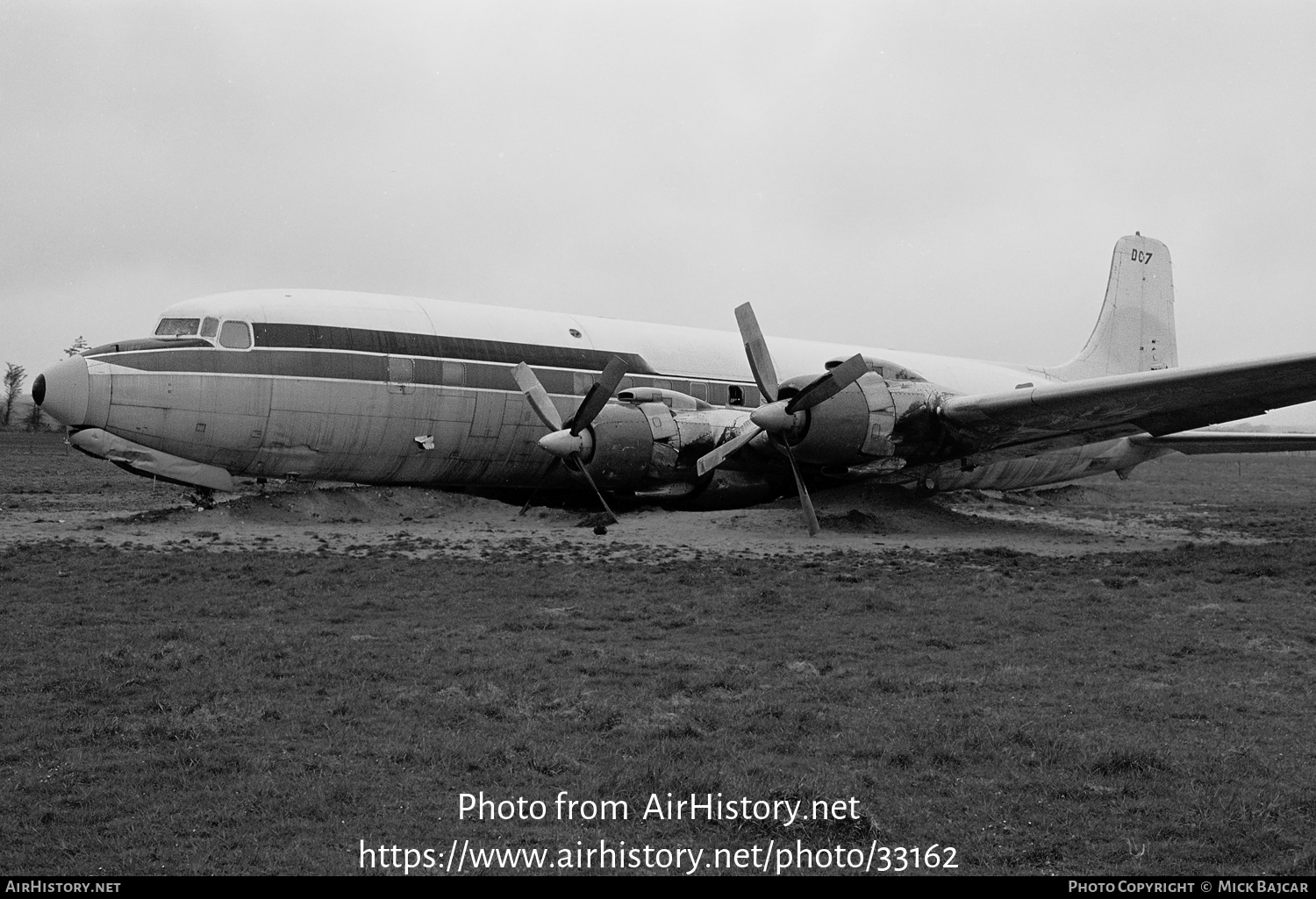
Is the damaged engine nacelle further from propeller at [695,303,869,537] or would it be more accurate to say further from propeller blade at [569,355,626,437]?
propeller blade at [569,355,626,437]

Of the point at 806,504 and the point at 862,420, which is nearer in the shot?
the point at 806,504

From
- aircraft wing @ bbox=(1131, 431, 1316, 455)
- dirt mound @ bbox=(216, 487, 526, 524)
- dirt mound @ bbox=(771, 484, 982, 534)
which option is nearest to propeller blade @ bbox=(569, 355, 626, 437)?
dirt mound @ bbox=(216, 487, 526, 524)

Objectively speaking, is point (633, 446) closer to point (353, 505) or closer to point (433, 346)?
point (433, 346)

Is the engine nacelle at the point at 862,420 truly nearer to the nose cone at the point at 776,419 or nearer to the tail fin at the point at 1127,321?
the nose cone at the point at 776,419

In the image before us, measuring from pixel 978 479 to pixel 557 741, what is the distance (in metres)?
19.5

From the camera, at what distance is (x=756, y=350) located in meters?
18.1

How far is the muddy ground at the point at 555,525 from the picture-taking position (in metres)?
16.6

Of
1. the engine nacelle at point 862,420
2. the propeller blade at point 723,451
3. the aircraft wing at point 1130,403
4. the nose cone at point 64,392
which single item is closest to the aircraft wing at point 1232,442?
the aircraft wing at point 1130,403

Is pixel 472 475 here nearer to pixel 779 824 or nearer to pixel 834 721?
pixel 834 721

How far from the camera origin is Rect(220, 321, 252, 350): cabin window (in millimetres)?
17922

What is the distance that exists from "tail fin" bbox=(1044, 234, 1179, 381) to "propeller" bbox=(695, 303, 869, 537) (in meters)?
13.1

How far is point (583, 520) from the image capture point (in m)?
20.5

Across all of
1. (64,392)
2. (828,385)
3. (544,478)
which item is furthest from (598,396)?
(64,392)

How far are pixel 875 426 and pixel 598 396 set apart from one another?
4775 mm
